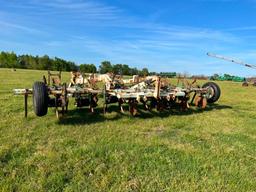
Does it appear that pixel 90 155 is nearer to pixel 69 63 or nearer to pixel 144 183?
pixel 144 183

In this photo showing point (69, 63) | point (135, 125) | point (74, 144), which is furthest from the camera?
point (69, 63)

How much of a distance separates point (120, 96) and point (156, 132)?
1.52 metres

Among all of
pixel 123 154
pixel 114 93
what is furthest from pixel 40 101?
pixel 123 154

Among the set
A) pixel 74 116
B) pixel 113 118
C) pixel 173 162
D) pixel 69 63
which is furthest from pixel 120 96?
pixel 69 63

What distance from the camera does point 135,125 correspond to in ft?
24.3

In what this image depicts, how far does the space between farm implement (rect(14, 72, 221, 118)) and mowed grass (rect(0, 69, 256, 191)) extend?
46 cm

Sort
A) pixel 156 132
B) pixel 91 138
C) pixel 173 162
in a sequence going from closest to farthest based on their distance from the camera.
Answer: pixel 173 162 < pixel 91 138 < pixel 156 132

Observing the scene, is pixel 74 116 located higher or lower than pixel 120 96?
lower

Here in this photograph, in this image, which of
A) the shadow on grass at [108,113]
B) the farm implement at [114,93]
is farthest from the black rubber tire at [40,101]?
the shadow on grass at [108,113]

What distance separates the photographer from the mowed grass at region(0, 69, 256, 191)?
13.3 ft

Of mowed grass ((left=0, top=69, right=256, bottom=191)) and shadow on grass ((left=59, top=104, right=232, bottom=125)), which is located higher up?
shadow on grass ((left=59, top=104, right=232, bottom=125))

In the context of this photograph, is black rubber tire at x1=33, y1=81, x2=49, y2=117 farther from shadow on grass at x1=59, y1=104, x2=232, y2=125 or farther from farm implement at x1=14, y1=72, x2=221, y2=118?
shadow on grass at x1=59, y1=104, x2=232, y2=125

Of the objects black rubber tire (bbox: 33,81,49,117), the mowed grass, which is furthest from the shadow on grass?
black rubber tire (bbox: 33,81,49,117)

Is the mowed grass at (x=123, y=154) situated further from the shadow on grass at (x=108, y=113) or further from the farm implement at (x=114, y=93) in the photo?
the farm implement at (x=114, y=93)
